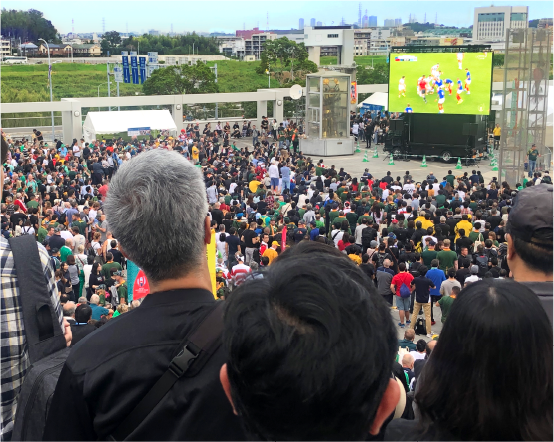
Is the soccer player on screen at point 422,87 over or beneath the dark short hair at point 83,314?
over

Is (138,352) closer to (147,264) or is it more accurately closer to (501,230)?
(147,264)

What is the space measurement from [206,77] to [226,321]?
4777 cm

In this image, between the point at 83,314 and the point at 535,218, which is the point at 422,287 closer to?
the point at 83,314

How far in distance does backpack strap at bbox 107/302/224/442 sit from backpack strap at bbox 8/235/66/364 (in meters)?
0.48

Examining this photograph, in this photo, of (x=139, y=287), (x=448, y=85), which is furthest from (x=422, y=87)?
(x=139, y=287)

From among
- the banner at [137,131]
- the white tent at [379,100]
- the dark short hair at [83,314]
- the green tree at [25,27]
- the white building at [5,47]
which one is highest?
the green tree at [25,27]

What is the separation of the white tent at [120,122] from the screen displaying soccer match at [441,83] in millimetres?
10442

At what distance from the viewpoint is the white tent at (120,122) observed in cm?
2954

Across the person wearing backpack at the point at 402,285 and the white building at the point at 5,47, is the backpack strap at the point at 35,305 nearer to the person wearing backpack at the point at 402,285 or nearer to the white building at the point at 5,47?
the person wearing backpack at the point at 402,285

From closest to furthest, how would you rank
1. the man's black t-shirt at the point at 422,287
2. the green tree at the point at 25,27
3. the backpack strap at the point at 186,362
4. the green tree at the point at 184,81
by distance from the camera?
the backpack strap at the point at 186,362 → the man's black t-shirt at the point at 422,287 → the green tree at the point at 184,81 → the green tree at the point at 25,27

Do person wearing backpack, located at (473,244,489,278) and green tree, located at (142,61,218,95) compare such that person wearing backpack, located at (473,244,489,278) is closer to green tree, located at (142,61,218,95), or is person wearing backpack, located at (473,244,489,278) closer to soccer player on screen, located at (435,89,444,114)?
soccer player on screen, located at (435,89,444,114)

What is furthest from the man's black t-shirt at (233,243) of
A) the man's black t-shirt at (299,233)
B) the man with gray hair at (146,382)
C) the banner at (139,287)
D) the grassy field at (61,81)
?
the grassy field at (61,81)

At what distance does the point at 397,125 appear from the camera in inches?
1184

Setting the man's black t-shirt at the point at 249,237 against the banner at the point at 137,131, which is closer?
the man's black t-shirt at the point at 249,237
